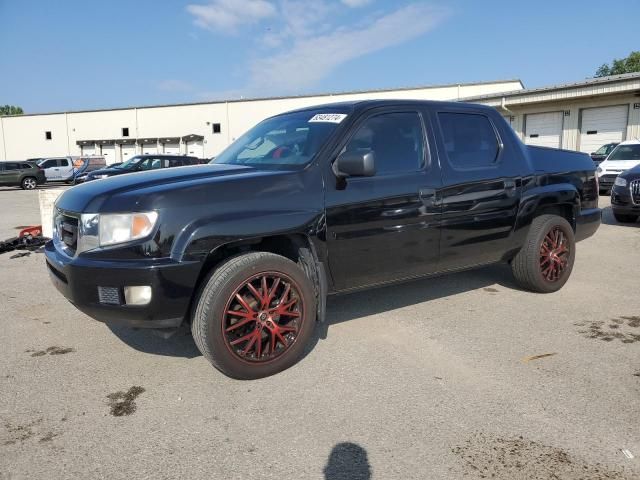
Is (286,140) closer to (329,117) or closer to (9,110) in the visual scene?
(329,117)

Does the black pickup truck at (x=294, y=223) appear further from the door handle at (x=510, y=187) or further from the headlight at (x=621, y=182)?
the headlight at (x=621, y=182)

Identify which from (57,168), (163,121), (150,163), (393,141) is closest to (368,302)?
(393,141)

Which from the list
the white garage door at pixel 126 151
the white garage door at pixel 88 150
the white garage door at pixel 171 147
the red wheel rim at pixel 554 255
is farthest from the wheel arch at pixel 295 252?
the white garage door at pixel 88 150

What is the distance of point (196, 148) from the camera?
45406 millimetres

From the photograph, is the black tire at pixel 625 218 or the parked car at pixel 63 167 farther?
the parked car at pixel 63 167

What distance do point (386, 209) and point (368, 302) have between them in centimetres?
143

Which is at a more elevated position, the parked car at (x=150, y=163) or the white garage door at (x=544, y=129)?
the white garage door at (x=544, y=129)

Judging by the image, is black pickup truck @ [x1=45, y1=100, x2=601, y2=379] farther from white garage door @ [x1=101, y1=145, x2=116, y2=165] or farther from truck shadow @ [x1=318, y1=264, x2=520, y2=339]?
white garage door @ [x1=101, y1=145, x2=116, y2=165]

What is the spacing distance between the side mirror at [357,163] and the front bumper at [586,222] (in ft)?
10.2

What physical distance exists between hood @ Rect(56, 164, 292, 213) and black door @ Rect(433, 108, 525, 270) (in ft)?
4.98

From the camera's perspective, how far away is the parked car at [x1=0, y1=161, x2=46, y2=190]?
2678 centimetres

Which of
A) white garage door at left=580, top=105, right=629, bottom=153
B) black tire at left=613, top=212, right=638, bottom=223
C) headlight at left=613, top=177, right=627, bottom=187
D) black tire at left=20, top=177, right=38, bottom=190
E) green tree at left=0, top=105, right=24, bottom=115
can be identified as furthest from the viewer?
green tree at left=0, top=105, right=24, bottom=115

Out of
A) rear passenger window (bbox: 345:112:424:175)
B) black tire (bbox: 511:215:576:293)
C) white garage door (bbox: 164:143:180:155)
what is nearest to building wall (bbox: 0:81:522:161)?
white garage door (bbox: 164:143:180:155)

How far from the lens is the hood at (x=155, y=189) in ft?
9.68
